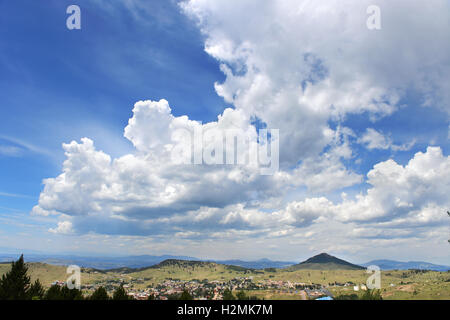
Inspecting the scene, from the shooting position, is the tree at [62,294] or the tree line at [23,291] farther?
the tree line at [23,291]

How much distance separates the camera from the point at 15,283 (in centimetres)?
8469

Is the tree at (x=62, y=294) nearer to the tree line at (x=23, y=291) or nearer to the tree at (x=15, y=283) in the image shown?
the tree line at (x=23, y=291)

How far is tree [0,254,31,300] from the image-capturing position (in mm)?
82562

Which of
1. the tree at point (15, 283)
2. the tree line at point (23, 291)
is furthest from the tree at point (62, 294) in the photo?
the tree at point (15, 283)

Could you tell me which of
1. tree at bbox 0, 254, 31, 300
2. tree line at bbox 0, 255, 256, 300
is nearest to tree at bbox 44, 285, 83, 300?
tree line at bbox 0, 255, 256, 300

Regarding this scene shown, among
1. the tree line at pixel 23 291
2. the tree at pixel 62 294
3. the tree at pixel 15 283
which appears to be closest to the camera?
the tree at pixel 62 294

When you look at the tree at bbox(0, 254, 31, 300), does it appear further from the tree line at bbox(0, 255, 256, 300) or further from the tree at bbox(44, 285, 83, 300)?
the tree at bbox(44, 285, 83, 300)

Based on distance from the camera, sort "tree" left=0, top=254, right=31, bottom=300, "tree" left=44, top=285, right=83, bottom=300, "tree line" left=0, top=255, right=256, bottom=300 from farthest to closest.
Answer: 1. "tree" left=0, top=254, right=31, bottom=300
2. "tree line" left=0, top=255, right=256, bottom=300
3. "tree" left=44, top=285, right=83, bottom=300

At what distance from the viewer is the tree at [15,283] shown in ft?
271

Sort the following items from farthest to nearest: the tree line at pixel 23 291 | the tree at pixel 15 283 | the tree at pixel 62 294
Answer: the tree at pixel 15 283, the tree line at pixel 23 291, the tree at pixel 62 294
